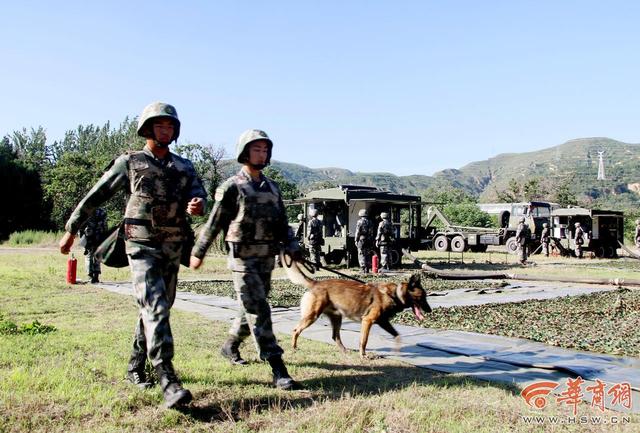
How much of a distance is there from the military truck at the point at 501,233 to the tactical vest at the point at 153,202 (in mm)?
26130

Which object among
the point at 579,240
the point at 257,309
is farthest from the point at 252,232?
the point at 579,240

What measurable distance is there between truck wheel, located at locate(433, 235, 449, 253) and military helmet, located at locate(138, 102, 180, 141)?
91.3ft

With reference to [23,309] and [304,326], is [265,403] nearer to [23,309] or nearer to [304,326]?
[304,326]

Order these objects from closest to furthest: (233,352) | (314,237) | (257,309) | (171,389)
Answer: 1. (171,389)
2. (257,309)
3. (233,352)
4. (314,237)

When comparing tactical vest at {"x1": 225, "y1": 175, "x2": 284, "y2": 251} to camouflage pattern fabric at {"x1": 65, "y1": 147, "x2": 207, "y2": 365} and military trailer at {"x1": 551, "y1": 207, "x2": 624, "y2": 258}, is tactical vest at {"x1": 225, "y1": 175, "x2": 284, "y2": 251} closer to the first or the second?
camouflage pattern fabric at {"x1": 65, "y1": 147, "x2": 207, "y2": 365}

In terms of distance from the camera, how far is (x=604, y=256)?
29.0 meters

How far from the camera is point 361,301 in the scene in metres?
5.98

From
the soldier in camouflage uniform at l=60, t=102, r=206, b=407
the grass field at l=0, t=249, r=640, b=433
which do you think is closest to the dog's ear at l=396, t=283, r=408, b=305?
the grass field at l=0, t=249, r=640, b=433

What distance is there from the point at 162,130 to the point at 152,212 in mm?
663

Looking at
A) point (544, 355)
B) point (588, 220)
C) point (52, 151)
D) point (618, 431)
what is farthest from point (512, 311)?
point (52, 151)

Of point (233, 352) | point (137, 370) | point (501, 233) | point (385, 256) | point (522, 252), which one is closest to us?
point (137, 370)

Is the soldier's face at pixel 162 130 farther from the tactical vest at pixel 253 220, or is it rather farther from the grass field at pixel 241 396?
the grass field at pixel 241 396

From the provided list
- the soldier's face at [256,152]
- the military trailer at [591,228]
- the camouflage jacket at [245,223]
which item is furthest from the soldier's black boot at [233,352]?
the military trailer at [591,228]

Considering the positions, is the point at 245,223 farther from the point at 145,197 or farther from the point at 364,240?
the point at 364,240
